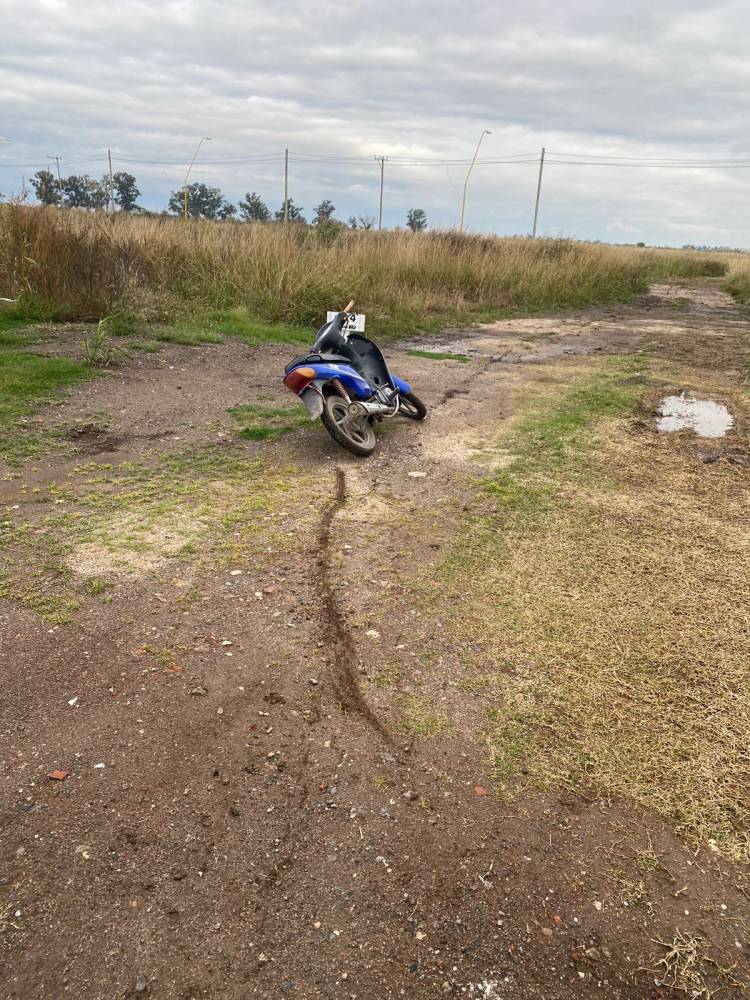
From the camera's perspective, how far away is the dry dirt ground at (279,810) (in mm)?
1567

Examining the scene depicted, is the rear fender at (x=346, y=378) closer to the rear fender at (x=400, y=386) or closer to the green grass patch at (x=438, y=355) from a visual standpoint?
the rear fender at (x=400, y=386)

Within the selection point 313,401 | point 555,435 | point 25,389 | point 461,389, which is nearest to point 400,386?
point 313,401

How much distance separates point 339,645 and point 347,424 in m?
2.53

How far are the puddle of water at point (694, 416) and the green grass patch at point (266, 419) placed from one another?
3127mm

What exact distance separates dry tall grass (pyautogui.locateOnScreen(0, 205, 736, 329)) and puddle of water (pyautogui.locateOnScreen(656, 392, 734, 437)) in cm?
512

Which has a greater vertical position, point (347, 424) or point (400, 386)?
point (400, 386)

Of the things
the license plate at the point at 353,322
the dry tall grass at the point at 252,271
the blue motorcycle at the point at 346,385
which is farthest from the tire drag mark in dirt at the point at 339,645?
the dry tall grass at the point at 252,271

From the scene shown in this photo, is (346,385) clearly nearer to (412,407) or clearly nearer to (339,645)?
(412,407)

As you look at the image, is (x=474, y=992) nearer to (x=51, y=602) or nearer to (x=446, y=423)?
(x=51, y=602)

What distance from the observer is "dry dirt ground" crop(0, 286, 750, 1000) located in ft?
5.14

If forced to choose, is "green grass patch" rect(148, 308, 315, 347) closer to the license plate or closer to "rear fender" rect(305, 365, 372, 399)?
the license plate

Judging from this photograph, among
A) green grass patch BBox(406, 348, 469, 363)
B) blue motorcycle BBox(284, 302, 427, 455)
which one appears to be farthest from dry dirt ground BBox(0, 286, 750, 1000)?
green grass patch BBox(406, 348, 469, 363)

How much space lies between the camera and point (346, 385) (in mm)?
4926


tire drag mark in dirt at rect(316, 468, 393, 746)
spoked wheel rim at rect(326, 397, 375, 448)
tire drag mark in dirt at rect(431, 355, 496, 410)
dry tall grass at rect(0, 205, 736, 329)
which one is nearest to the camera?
tire drag mark in dirt at rect(316, 468, 393, 746)
